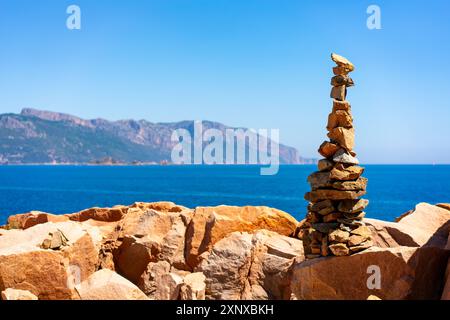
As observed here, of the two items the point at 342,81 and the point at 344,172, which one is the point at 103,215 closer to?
the point at 344,172

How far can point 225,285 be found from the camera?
17188mm

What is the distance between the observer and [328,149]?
14.4 meters

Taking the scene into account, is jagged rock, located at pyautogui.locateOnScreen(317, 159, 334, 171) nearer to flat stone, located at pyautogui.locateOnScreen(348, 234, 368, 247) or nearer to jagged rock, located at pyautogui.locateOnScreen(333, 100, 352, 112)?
jagged rock, located at pyautogui.locateOnScreen(333, 100, 352, 112)

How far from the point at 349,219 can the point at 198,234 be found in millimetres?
7097

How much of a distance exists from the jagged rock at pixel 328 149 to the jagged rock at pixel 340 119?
457 mm

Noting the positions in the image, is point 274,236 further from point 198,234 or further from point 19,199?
point 19,199

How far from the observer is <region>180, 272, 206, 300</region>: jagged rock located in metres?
15.0

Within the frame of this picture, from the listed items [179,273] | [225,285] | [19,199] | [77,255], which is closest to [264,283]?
[225,285]

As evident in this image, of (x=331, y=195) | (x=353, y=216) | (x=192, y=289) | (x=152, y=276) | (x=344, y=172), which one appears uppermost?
(x=344, y=172)

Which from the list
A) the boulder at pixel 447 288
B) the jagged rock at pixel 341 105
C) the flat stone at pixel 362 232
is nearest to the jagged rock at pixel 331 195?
the flat stone at pixel 362 232

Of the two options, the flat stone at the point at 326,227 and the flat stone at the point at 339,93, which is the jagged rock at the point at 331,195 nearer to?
the flat stone at the point at 326,227

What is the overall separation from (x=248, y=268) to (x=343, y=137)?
5.82 metres

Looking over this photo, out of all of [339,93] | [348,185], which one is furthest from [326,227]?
[339,93]

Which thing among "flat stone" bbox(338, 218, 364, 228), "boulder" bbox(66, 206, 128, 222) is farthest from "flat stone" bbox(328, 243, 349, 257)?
"boulder" bbox(66, 206, 128, 222)
